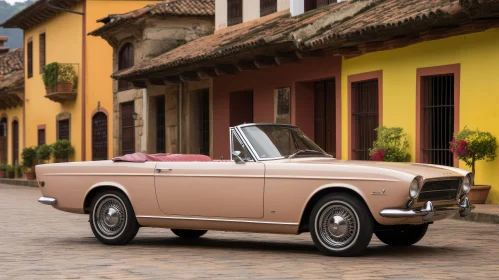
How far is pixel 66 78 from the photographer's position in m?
35.2

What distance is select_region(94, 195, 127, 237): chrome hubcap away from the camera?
10.9 m

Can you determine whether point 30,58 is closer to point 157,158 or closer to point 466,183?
point 157,158

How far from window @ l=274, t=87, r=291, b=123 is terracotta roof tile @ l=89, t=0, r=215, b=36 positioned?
7.22 metres

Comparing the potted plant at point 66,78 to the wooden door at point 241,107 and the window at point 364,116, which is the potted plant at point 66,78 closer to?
the wooden door at point 241,107

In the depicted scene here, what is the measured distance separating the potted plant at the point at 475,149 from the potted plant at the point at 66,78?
70.4 feet

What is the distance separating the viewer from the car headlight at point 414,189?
29.7 ft

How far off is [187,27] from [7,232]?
17.6 meters

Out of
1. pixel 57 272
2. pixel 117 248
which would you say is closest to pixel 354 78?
pixel 117 248

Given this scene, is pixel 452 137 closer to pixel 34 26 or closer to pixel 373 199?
pixel 373 199

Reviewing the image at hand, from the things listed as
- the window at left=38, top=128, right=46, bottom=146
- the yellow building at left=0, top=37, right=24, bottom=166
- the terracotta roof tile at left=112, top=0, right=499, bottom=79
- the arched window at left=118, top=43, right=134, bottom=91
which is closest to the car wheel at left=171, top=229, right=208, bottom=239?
the terracotta roof tile at left=112, top=0, right=499, bottom=79

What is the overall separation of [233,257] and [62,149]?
1061 inches

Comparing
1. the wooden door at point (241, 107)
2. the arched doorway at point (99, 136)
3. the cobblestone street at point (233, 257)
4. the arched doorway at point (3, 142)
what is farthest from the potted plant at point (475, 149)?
the arched doorway at point (3, 142)

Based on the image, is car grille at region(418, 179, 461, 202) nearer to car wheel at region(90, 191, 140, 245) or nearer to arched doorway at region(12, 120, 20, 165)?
car wheel at region(90, 191, 140, 245)

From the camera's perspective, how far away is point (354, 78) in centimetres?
1969
